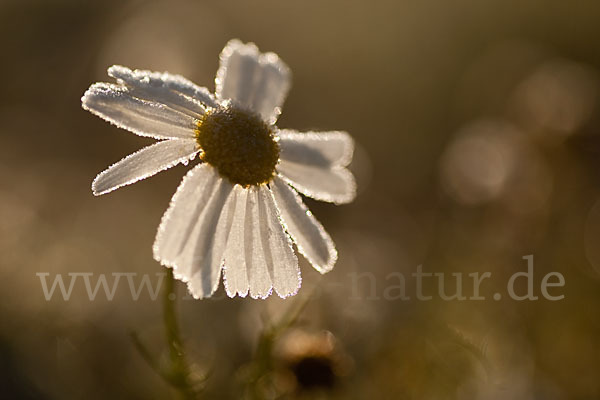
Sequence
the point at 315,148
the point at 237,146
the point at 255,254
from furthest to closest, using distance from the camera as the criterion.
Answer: the point at 315,148 < the point at 237,146 < the point at 255,254

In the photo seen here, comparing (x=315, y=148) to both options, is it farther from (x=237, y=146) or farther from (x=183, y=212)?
(x=183, y=212)

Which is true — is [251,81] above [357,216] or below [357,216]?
above

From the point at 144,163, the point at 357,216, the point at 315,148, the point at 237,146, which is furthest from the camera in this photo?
the point at 357,216

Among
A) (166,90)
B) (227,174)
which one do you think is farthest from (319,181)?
(166,90)

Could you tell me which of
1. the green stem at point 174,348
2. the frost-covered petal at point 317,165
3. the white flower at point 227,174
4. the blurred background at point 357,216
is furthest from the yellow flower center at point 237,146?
the blurred background at point 357,216

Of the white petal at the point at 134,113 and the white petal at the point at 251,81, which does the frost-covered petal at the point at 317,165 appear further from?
the white petal at the point at 134,113

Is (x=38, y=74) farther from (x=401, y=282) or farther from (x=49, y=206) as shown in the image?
(x=401, y=282)

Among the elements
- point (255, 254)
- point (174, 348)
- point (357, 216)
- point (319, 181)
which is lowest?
point (357, 216)

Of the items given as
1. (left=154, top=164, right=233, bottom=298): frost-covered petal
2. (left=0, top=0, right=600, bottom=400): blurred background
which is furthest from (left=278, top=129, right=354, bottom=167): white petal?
(left=0, top=0, right=600, bottom=400): blurred background
